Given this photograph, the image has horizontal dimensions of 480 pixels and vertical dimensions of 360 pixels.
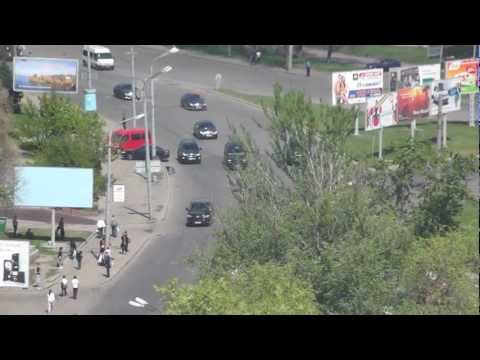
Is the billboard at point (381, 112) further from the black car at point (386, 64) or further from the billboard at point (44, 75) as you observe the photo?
the billboard at point (44, 75)

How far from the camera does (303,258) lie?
71.5 feet

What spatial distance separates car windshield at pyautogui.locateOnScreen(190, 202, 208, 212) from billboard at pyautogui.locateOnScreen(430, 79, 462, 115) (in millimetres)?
15633

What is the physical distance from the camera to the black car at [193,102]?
4947 cm

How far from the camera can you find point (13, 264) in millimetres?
26922

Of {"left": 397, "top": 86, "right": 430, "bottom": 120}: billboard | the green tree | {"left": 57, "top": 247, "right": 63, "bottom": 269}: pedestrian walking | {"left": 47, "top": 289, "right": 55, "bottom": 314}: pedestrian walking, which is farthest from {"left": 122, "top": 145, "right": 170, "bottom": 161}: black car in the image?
the green tree

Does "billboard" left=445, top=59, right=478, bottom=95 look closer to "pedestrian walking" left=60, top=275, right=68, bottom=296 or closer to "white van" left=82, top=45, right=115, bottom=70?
"white van" left=82, top=45, right=115, bottom=70

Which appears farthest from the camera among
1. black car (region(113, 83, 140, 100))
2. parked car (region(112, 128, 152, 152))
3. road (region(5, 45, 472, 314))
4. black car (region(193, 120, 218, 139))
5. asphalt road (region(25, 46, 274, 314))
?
black car (region(113, 83, 140, 100))

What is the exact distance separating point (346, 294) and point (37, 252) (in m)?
12.6

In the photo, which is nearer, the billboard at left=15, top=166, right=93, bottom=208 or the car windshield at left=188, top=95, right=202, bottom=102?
the billboard at left=15, top=166, right=93, bottom=208

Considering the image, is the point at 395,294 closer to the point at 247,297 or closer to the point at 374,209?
the point at 247,297

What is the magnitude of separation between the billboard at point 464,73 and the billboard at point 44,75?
55.7 feet

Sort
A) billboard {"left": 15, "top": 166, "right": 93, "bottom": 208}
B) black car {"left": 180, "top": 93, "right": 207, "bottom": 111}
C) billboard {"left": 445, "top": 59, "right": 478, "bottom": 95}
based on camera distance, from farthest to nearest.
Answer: black car {"left": 180, "top": 93, "right": 207, "bottom": 111}
billboard {"left": 445, "top": 59, "right": 478, "bottom": 95}
billboard {"left": 15, "top": 166, "right": 93, "bottom": 208}

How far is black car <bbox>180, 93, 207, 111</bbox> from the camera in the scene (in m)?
49.5

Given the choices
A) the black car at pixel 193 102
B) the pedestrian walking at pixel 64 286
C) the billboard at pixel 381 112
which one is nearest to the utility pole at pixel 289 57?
the black car at pixel 193 102
